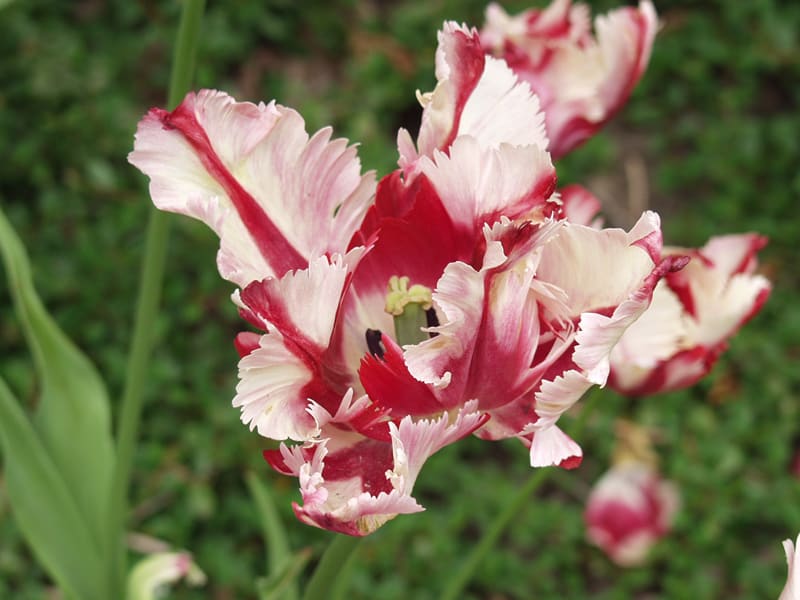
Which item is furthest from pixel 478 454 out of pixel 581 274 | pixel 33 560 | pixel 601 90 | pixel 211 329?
pixel 581 274

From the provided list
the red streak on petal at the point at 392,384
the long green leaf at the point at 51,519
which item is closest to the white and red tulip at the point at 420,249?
the red streak on petal at the point at 392,384

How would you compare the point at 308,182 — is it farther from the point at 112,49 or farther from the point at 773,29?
the point at 773,29

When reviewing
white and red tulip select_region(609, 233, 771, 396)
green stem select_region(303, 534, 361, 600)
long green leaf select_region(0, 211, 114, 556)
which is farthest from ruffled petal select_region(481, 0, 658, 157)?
long green leaf select_region(0, 211, 114, 556)

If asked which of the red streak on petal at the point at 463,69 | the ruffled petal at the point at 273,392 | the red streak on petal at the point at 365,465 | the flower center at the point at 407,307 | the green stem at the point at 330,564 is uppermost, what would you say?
the red streak on petal at the point at 463,69

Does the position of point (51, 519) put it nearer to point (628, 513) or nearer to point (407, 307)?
point (407, 307)

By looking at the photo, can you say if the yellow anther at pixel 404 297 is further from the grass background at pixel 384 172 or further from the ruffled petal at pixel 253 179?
the grass background at pixel 384 172

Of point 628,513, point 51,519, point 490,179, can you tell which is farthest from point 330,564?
point 628,513
